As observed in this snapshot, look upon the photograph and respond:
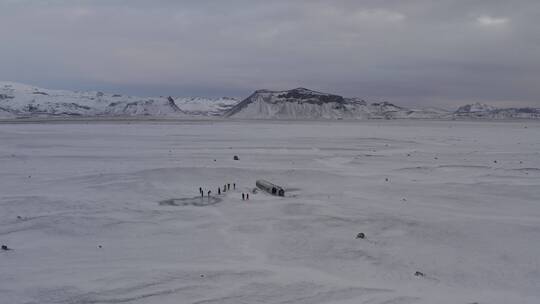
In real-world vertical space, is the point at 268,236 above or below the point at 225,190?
A: below

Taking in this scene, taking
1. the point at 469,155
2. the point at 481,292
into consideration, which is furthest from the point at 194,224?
the point at 469,155

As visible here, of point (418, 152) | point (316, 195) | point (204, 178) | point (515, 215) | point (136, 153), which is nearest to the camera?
point (515, 215)

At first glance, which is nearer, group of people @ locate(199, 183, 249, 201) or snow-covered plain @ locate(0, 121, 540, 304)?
snow-covered plain @ locate(0, 121, 540, 304)

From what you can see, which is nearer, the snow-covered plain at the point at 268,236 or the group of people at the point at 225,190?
the snow-covered plain at the point at 268,236

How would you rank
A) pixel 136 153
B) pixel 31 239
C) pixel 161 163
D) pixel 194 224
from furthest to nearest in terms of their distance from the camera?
1. pixel 136 153
2. pixel 161 163
3. pixel 194 224
4. pixel 31 239

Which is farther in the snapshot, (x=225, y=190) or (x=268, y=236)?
(x=225, y=190)

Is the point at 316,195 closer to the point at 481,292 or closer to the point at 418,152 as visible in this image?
the point at 481,292

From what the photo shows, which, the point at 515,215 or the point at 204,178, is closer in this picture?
the point at 515,215
